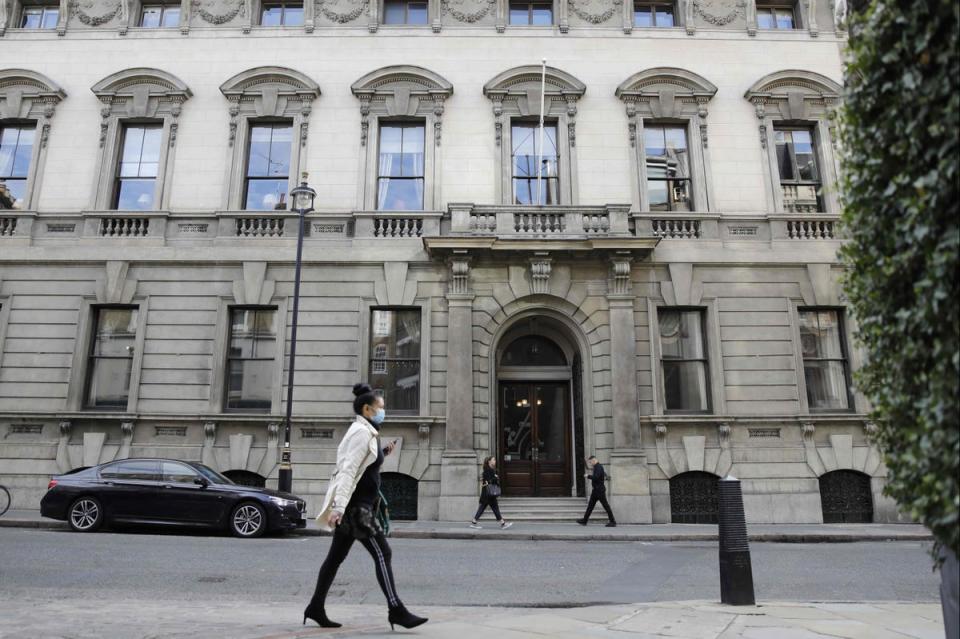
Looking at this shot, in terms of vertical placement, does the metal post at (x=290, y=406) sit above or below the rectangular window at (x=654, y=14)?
below

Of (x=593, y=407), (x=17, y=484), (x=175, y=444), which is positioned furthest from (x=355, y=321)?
(x=17, y=484)

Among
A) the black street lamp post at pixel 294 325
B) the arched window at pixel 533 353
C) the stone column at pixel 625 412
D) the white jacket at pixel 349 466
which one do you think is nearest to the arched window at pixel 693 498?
the stone column at pixel 625 412

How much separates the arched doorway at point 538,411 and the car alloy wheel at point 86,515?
9124mm

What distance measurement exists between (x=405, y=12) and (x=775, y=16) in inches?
440

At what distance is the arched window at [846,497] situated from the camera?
53.3ft

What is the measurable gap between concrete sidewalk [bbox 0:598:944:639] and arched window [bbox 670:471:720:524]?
9201 mm

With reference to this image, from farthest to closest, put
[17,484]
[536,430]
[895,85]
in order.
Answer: [536,430], [17,484], [895,85]

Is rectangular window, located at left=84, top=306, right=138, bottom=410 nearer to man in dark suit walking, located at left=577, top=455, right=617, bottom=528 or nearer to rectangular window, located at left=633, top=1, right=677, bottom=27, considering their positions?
man in dark suit walking, located at left=577, top=455, right=617, bottom=528

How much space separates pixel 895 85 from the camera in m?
3.55

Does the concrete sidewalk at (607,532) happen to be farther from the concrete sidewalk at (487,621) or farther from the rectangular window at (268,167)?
the rectangular window at (268,167)

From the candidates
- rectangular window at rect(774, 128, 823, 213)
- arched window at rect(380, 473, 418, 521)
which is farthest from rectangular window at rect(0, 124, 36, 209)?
rectangular window at rect(774, 128, 823, 213)

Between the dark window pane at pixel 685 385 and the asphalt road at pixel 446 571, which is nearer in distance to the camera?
the asphalt road at pixel 446 571

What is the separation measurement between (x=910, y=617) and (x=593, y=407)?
10.4 m

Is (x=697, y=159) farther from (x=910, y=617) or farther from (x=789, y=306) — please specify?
(x=910, y=617)
